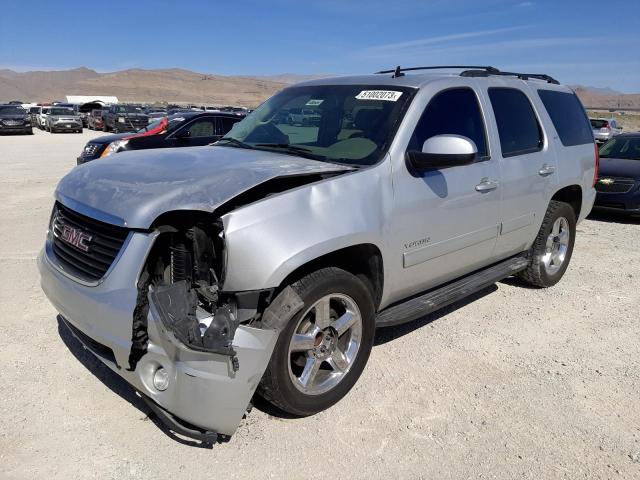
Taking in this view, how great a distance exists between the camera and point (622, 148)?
10758 mm

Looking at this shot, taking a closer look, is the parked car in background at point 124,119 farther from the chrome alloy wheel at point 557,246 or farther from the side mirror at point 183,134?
the chrome alloy wheel at point 557,246

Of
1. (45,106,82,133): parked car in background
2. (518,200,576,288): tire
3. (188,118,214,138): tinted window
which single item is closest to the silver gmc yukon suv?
(518,200,576,288): tire

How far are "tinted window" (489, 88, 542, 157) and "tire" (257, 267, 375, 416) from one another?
204 centimetres

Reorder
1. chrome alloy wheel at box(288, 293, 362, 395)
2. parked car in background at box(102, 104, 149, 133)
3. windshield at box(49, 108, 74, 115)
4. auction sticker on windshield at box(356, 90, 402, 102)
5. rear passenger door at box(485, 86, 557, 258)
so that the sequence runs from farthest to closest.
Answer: windshield at box(49, 108, 74, 115) < parked car in background at box(102, 104, 149, 133) < rear passenger door at box(485, 86, 557, 258) < auction sticker on windshield at box(356, 90, 402, 102) < chrome alloy wheel at box(288, 293, 362, 395)

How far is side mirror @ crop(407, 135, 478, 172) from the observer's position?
3.42 metres

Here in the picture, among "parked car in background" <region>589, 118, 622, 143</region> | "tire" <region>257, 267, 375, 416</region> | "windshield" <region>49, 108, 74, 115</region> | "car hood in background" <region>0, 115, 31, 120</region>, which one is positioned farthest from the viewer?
"windshield" <region>49, 108, 74, 115</region>

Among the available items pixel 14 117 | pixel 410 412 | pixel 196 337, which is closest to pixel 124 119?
pixel 14 117

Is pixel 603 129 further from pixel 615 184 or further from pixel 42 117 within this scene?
pixel 42 117

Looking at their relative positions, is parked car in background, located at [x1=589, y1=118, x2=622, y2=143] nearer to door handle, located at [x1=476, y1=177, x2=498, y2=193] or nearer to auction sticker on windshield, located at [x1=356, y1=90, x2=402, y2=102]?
door handle, located at [x1=476, y1=177, x2=498, y2=193]

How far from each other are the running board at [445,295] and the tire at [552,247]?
1.16ft

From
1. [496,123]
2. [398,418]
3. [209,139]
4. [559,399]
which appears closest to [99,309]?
[398,418]

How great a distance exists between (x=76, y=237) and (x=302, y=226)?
1.31 metres

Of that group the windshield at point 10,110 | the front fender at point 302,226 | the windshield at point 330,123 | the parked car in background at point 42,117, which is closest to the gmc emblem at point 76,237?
the front fender at point 302,226

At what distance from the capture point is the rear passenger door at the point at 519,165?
443cm
